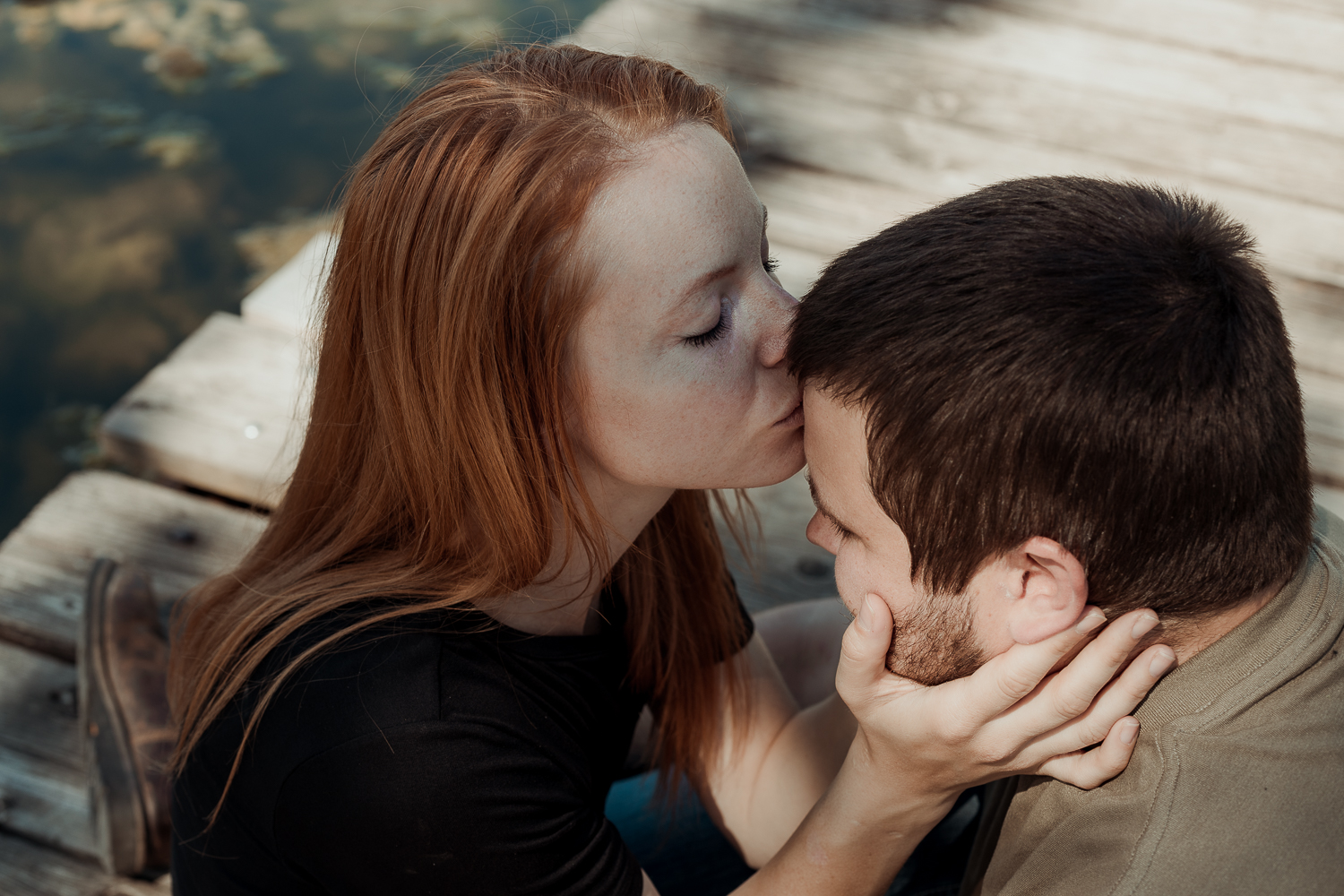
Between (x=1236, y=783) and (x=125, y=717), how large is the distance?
1685 mm

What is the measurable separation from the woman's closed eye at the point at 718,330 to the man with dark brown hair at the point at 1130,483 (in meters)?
0.15

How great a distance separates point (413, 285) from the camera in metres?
1.32

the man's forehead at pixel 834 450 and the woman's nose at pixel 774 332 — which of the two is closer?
the man's forehead at pixel 834 450

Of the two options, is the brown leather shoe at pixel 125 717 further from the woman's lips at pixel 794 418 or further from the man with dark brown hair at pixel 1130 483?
the man with dark brown hair at pixel 1130 483

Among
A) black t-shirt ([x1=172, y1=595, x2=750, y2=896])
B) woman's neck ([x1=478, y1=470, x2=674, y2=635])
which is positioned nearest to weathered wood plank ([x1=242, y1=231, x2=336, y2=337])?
woman's neck ([x1=478, y1=470, x2=674, y2=635])

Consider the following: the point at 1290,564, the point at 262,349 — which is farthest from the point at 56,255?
the point at 1290,564

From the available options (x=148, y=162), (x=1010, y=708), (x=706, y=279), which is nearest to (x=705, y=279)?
(x=706, y=279)

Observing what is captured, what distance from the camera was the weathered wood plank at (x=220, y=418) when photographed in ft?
7.82

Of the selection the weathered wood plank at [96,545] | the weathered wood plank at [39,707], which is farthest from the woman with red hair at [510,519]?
the weathered wood plank at [96,545]

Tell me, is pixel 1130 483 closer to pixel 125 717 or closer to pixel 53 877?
pixel 125 717

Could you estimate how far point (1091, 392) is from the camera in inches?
40.8

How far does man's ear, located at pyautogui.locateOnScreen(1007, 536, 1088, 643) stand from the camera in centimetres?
110

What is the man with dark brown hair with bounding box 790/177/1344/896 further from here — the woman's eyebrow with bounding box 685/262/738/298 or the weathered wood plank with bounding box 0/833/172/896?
the weathered wood plank with bounding box 0/833/172/896

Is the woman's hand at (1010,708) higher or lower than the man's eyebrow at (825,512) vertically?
lower
